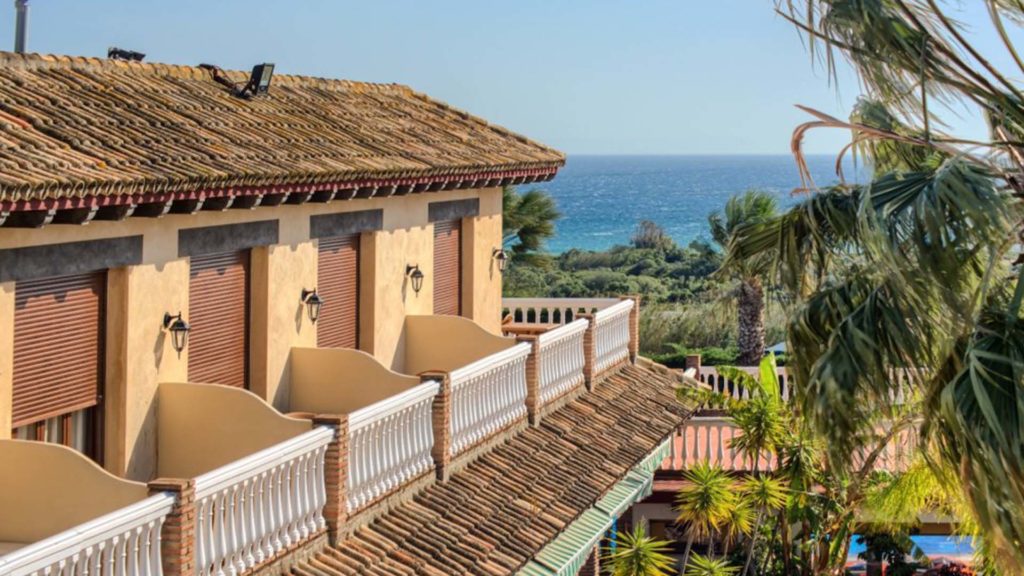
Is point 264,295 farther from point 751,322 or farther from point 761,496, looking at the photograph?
point 751,322

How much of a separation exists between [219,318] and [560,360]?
15.3 ft

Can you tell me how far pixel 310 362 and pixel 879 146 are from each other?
571cm

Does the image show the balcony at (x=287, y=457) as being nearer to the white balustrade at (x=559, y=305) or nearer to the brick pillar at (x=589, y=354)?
the brick pillar at (x=589, y=354)

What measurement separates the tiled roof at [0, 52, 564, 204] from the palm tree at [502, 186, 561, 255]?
1031 cm

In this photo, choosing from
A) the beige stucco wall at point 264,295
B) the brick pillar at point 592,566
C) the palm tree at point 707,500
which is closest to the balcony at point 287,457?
the beige stucco wall at point 264,295

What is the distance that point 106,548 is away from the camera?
328 inches

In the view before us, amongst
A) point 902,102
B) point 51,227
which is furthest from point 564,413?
point 51,227

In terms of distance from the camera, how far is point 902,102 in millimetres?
Answer: 11680

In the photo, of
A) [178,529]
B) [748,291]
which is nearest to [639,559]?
[178,529]

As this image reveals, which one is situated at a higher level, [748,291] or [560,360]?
[560,360]

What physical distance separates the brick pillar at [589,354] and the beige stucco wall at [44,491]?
9.19m

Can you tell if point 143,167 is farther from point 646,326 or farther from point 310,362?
point 646,326

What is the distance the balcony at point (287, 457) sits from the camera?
8.89 metres

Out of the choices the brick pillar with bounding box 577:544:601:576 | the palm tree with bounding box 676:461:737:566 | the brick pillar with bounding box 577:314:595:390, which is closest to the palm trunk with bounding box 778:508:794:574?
the palm tree with bounding box 676:461:737:566
